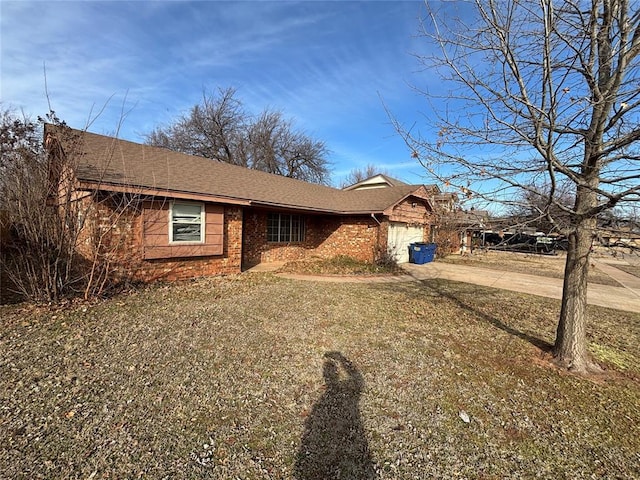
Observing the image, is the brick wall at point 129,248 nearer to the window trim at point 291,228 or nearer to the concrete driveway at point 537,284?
the window trim at point 291,228

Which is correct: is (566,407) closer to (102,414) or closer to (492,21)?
(492,21)

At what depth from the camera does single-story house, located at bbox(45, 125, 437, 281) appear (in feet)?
22.3

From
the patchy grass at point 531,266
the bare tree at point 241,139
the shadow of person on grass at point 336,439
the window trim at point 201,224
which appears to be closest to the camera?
the shadow of person on grass at point 336,439

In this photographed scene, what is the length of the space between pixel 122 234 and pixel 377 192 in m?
11.7

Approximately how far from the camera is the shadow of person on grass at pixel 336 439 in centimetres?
222

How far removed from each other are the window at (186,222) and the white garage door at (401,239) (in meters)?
8.36

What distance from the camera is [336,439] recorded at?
2.54 metres

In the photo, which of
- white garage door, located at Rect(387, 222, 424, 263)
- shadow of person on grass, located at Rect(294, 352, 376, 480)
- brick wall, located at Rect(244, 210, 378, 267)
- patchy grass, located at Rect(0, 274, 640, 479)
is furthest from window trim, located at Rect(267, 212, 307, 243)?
shadow of person on grass, located at Rect(294, 352, 376, 480)

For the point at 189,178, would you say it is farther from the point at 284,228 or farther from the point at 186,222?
the point at 284,228

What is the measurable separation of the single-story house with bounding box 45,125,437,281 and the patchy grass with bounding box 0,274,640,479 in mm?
2314

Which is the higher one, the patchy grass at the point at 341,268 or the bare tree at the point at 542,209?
the bare tree at the point at 542,209

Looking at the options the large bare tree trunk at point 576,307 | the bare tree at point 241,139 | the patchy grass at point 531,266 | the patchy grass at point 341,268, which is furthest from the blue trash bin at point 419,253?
the bare tree at point 241,139

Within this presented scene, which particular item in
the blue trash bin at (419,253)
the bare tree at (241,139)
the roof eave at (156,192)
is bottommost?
the blue trash bin at (419,253)

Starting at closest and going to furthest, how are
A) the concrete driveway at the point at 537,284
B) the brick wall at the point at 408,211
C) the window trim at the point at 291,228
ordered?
1. the concrete driveway at the point at 537,284
2. the window trim at the point at 291,228
3. the brick wall at the point at 408,211
